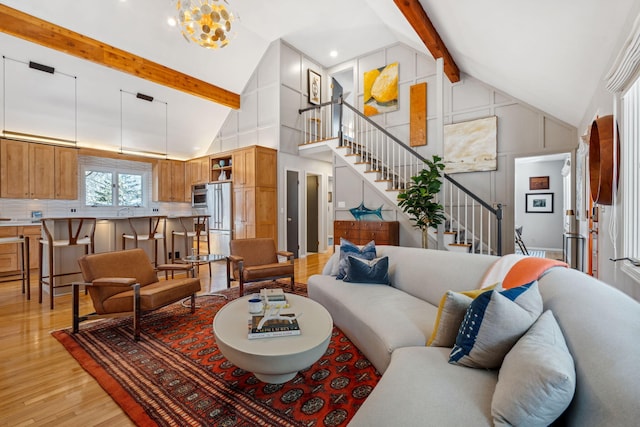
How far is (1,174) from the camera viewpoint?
5.52 m

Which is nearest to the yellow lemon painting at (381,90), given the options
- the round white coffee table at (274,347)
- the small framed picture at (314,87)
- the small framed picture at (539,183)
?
the small framed picture at (314,87)

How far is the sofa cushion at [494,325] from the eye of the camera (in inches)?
49.9

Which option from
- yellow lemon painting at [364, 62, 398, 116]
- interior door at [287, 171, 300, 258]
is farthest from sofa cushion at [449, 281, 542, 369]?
yellow lemon painting at [364, 62, 398, 116]

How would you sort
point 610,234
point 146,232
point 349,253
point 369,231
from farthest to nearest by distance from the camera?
point 369,231 < point 146,232 < point 349,253 < point 610,234

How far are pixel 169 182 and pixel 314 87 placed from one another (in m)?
4.73

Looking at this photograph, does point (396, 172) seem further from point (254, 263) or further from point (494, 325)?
point (494, 325)

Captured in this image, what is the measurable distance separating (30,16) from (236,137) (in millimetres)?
Result: 4092

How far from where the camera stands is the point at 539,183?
27.0 ft

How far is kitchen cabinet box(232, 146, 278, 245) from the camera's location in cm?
651

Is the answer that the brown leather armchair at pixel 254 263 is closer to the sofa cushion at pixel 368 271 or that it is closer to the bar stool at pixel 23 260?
the sofa cushion at pixel 368 271

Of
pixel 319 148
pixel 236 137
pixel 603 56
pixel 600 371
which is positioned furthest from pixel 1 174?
pixel 603 56

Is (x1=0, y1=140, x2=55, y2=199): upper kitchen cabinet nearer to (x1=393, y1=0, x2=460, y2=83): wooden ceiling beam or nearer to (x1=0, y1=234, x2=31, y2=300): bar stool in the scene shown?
(x1=0, y1=234, x2=31, y2=300): bar stool

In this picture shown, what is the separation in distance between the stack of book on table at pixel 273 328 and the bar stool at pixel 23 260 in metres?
3.70

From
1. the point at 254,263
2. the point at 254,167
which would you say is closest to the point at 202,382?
the point at 254,263
